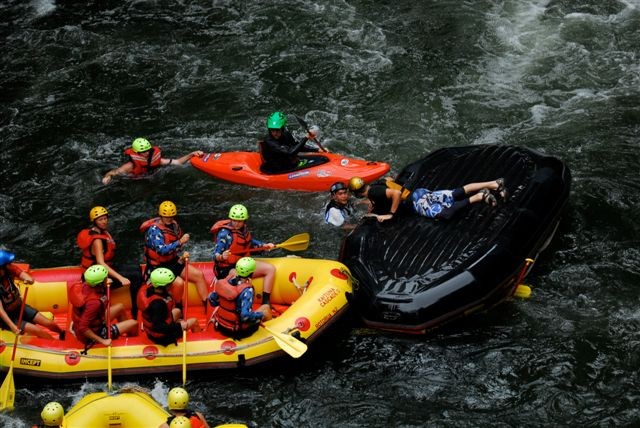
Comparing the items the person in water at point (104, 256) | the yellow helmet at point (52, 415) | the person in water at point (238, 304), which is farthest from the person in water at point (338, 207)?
the yellow helmet at point (52, 415)

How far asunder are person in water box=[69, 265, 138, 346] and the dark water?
0.45 m

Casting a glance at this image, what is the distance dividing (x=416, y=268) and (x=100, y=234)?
3.03m

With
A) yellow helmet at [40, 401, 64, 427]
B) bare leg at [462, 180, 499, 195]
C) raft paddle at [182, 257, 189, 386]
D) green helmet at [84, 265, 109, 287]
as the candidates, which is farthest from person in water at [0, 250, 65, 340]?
bare leg at [462, 180, 499, 195]

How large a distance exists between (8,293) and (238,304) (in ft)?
6.88

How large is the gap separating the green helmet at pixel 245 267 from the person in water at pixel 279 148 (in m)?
2.86

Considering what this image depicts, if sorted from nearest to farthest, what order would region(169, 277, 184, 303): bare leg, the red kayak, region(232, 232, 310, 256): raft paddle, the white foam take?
region(169, 277, 184, 303): bare leg
region(232, 232, 310, 256): raft paddle
the red kayak
the white foam

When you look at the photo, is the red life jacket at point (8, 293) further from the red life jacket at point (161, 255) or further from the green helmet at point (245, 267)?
the green helmet at point (245, 267)

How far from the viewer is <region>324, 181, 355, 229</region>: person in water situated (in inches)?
368

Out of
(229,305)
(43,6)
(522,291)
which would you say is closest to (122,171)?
(229,305)

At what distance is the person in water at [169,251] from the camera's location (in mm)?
8406

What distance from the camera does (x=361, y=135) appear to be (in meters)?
11.8

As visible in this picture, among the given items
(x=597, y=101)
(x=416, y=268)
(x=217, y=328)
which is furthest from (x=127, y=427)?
(x=597, y=101)

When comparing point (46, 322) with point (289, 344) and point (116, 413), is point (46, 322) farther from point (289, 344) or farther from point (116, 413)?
point (289, 344)

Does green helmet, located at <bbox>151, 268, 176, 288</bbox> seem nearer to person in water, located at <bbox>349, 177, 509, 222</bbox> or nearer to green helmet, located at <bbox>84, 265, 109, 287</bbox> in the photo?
green helmet, located at <bbox>84, 265, 109, 287</bbox>
